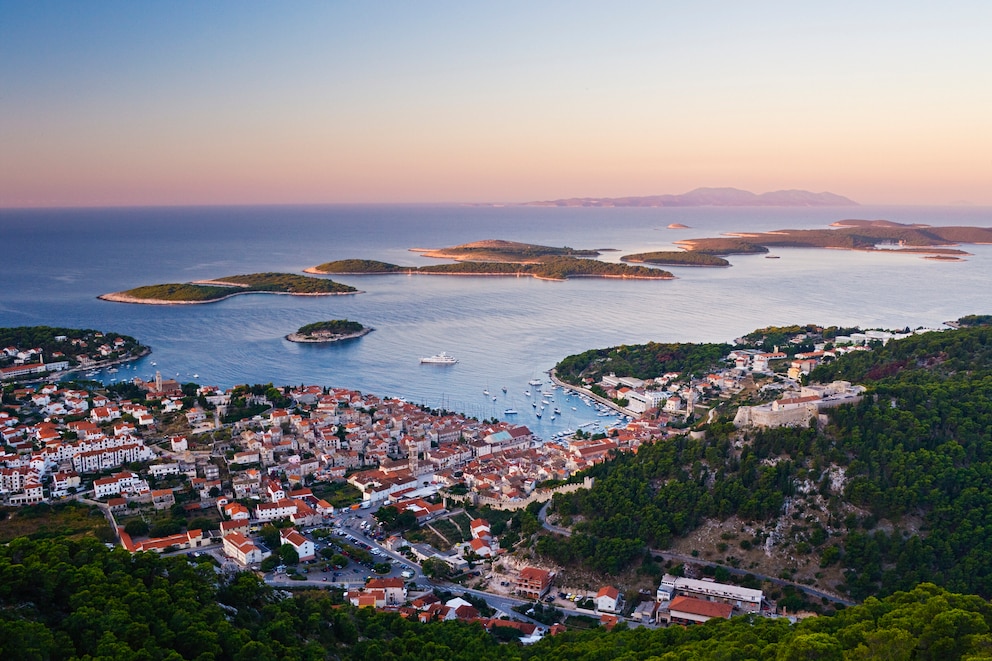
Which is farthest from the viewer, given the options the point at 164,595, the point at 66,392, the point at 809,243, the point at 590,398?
the point at 809,243

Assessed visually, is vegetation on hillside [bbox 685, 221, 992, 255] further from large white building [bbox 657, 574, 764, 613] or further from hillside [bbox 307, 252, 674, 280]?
large white building [bbox 657, 574, 764, 613]

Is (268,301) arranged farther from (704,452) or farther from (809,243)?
(809,243)

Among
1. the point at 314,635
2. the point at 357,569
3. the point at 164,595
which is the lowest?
the point at 357,569

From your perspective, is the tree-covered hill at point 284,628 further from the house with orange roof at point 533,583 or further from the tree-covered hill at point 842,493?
the tree-covered hill at point 842,493

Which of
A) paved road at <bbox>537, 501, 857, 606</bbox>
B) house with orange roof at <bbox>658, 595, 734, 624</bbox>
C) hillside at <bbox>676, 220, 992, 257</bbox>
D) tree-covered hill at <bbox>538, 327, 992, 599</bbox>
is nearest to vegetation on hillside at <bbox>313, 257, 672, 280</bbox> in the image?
hillside at <bbox>676, 220, 992, 257</bbox>

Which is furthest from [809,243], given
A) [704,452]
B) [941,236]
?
[704,452]

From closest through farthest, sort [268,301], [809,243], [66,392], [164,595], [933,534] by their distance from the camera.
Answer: [164,595]
[933,534]
[66,392]
[268,301]
[809,243]

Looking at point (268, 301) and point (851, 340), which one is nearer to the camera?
point (851, 340)

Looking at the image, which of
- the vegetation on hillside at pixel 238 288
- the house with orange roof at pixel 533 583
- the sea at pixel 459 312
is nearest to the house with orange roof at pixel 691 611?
the house with orange roof at pixel 533 583
